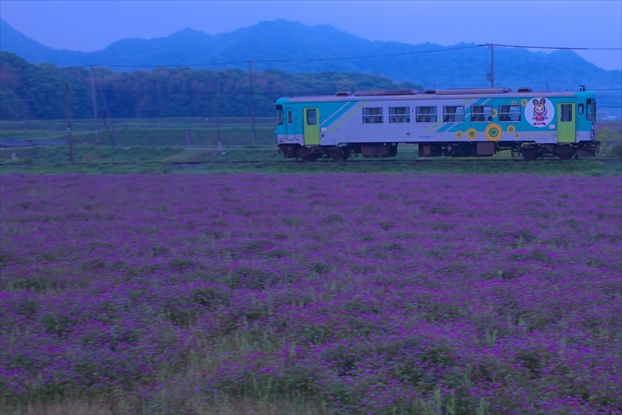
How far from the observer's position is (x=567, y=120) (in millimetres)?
27016

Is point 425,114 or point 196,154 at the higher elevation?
point 425,114

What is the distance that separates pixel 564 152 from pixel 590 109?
2.14 m

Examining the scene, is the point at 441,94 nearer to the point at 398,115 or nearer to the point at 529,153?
the point at 398,115

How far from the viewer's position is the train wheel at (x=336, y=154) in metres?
30.4

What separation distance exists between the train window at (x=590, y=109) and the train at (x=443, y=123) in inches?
1.7

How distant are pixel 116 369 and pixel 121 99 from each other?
6763 cm

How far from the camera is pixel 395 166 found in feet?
89.6

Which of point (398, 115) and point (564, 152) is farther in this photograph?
point (398, 115)

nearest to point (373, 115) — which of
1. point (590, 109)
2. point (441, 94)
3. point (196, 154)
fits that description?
point (441, 94)

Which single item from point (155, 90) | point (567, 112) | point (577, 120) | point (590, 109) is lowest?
point (577, 120)

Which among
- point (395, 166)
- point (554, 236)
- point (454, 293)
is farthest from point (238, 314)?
point (395, 166)

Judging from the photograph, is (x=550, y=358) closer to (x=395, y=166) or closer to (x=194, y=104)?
(x=395, y=166)

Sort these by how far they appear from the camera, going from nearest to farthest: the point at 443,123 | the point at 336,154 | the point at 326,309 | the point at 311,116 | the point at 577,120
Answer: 1. the point at 326,309
2. the point at 577,120
3. the point at 443,123
4. the point at 311,116
5. the point at 336,154

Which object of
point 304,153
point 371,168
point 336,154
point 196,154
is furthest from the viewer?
point 196,154
